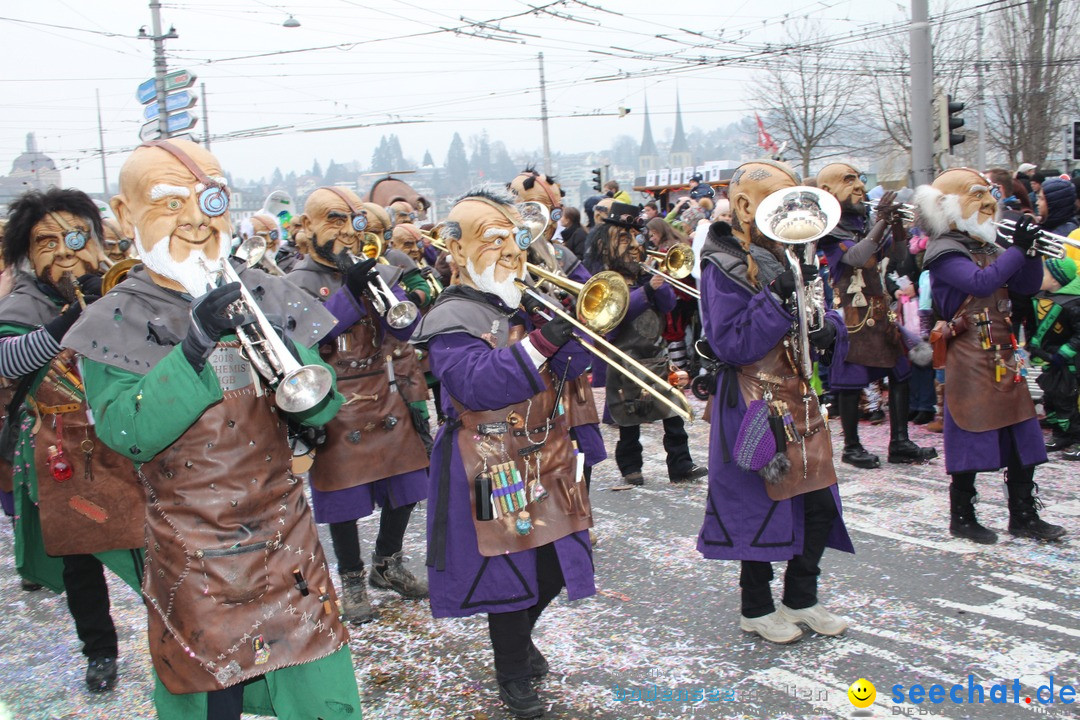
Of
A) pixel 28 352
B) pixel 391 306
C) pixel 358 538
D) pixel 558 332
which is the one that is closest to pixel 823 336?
pixel 558 332

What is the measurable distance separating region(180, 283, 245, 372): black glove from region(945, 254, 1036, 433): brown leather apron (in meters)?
3.94

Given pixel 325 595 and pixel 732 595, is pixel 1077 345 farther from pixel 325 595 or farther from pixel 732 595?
pixel 325 595

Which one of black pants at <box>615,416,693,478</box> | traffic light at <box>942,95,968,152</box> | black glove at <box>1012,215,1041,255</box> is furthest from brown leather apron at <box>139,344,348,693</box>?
traffic light at <box>942,95,968,152</box>

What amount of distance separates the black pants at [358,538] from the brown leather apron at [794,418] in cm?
191

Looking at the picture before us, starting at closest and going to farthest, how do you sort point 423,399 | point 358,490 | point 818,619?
point 818,619
point 358,490
point 423,399

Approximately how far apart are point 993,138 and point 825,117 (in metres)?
5.94

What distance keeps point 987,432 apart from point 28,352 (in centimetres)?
458

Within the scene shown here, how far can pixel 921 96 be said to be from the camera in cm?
1007

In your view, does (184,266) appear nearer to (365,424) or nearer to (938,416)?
(365,424)

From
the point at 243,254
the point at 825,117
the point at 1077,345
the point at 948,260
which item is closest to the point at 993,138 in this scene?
the point at 825,117

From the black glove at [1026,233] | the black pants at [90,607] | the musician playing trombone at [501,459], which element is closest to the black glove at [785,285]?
the musician playing trombone at [501,459]

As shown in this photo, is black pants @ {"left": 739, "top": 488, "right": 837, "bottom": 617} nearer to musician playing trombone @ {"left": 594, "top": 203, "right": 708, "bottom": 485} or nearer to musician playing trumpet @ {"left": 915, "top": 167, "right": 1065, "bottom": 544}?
musician playing trumpet @ {"left": 915, "top": 167, "right": 1065, "bottom": 544}

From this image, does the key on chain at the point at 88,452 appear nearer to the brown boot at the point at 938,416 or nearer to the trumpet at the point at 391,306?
the trumpet at the point at 391,306

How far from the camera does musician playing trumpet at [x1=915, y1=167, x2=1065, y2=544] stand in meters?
4.89
